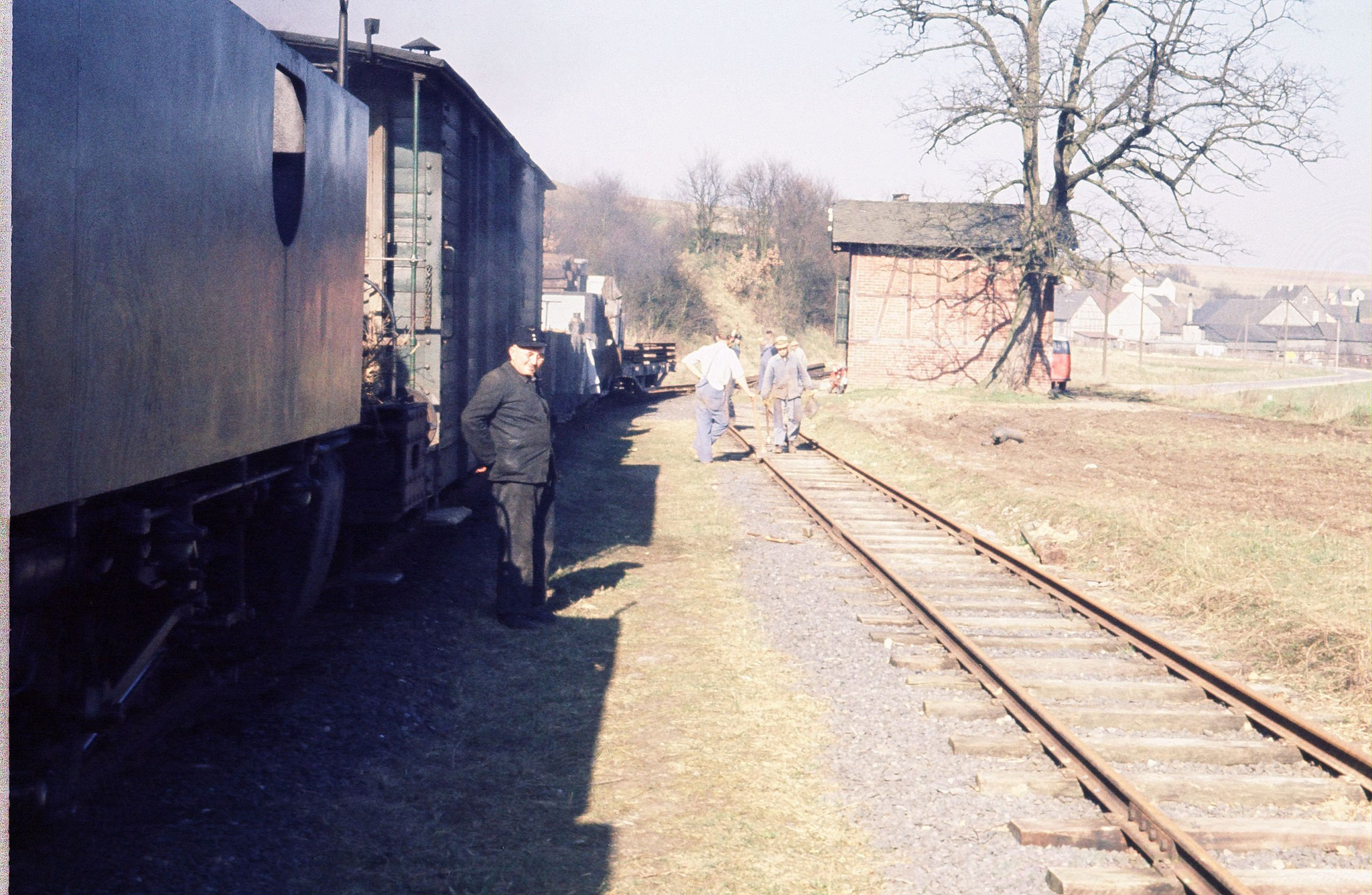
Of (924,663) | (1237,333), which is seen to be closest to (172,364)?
(924,663)

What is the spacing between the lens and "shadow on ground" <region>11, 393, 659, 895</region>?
4.29m

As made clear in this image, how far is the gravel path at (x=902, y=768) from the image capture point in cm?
449

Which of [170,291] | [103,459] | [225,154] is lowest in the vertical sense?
[103,459]

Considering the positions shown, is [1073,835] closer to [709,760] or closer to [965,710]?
[965,710]

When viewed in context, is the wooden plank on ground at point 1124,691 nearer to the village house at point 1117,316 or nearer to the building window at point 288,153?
the building window at point 288,153

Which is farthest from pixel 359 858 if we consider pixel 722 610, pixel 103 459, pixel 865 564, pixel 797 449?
pixel 797 449

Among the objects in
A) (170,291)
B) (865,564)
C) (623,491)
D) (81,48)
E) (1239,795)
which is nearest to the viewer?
(81,48)

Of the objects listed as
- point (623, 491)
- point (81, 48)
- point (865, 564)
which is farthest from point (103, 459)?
point (623, 491)

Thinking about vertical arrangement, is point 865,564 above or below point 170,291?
below

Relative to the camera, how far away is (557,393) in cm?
2108

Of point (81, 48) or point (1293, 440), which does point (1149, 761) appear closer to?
point (81, 48)

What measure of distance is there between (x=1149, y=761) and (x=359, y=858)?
11.7 feet

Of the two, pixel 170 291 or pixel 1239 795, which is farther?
pixel 1239 795

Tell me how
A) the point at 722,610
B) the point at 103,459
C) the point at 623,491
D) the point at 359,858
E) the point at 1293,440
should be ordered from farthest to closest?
the point at 1293,440, the point at 623,491, the point at 722,610, the point at 359,858, the point at 103,459
